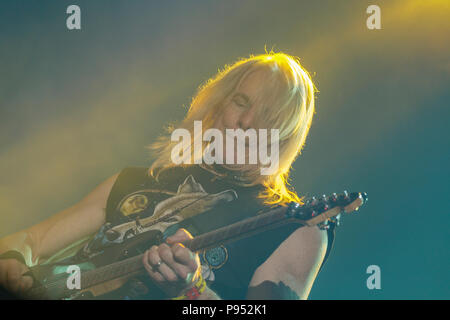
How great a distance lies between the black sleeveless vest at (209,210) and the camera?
1.15 meters

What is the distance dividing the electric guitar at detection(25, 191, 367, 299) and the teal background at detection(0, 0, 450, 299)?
1.83 feet

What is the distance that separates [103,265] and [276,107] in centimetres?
81

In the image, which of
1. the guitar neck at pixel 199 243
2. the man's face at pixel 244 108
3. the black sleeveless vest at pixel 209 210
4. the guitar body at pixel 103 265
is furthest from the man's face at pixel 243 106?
the guitar body at pixel 103 265

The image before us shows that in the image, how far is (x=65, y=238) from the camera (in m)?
1.28

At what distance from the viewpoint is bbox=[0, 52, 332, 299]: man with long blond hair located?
3.77ft

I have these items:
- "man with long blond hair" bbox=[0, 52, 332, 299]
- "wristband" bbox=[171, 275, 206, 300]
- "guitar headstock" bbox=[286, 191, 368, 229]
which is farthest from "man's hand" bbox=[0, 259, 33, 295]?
"guitar headstock" bbox=[286, 191, 368, 229]

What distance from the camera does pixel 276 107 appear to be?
49.5 inches

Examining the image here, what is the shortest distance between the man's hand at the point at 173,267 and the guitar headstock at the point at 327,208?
0.35 meters

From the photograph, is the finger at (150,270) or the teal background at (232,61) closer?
the finger at (150,270)

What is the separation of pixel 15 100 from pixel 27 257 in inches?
44.0

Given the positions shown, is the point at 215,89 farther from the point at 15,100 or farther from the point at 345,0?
the point at 15,100

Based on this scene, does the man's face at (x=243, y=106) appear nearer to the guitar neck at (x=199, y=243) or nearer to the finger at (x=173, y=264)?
the guitar neck at (x=199, y=243)

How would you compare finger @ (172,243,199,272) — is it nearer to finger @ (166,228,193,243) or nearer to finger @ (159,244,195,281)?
finger @ (159,244,195,281)
